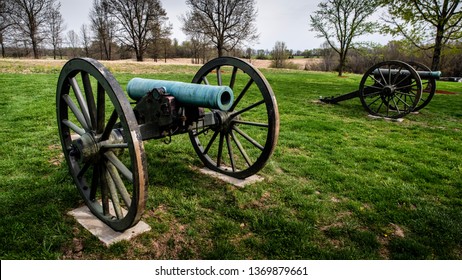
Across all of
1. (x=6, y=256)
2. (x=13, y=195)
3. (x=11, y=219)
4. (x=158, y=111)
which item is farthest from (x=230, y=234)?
(x=13, y=195)

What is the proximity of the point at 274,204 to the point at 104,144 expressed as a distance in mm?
1947

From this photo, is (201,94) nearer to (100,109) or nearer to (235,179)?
(100,109)

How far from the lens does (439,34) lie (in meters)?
15.3

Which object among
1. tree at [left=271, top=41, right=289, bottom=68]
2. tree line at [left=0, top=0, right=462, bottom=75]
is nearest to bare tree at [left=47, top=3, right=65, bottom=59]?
tree line at [left=0, top=0, right=462, bottom=75]

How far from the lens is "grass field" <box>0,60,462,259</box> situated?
2707 millimetres

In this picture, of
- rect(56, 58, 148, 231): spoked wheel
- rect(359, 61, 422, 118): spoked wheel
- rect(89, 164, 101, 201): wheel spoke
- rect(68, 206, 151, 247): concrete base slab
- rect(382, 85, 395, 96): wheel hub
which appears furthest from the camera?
rect(382, 85, 395, 96): wheel hub

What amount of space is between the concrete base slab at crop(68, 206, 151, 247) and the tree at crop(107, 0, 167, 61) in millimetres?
36883

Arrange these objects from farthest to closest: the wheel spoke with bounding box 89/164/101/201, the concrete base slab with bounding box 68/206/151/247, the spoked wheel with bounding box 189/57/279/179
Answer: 1. the spoked wheel with bounding box 189/57/279/179
2. the wheel spoke with bounding box 89/164/101/201
3. the concrete base slab with bounding box 68/206/151/247

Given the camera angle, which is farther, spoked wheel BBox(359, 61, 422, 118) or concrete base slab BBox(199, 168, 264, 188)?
spoked wheel BBox(359, 61, 422, 118)

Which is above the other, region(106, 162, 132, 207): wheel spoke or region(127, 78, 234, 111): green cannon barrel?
region(127, 78, 234, 111): green cannon barrel

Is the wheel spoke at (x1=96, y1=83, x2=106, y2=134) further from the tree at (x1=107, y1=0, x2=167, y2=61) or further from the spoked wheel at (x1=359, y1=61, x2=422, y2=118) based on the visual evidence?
the tree at (x1=107, y1=0, x2=167, y2=61)

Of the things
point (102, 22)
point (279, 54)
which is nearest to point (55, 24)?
point (102, 22)

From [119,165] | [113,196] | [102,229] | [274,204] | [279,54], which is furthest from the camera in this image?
[279,54]

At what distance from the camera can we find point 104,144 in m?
2.76
